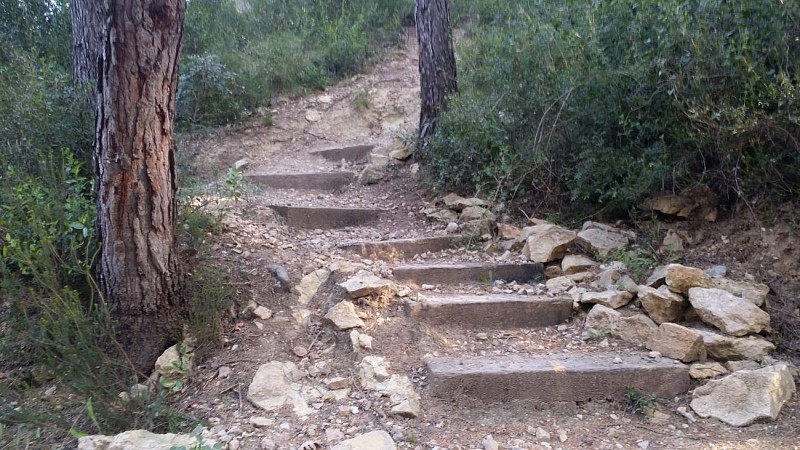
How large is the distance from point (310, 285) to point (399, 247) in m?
0.90

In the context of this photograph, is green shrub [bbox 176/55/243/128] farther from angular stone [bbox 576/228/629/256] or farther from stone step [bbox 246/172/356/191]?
angular stone [bbox 576/228/629/256]

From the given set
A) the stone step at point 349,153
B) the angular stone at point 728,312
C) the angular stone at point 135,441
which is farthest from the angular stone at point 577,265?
the stone step at point 349,153

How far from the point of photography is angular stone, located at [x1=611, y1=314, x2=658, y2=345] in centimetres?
353

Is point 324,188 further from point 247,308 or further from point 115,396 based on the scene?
point 115,396

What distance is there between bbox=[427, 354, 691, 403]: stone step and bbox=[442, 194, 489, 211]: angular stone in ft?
6.44

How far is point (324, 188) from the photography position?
20.4 feet

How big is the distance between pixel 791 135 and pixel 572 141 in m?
1.46

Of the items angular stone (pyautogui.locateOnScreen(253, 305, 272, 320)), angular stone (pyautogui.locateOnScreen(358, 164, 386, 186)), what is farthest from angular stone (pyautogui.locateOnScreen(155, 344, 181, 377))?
angular stone (pyautogui.locateOnScreen(358, 164, 386, 186))

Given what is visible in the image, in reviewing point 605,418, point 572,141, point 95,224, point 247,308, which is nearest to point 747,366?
point 605,418

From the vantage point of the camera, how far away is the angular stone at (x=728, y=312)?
3418 mm

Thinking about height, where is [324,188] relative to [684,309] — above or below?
above

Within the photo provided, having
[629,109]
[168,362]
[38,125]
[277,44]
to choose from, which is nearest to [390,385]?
[168,362]

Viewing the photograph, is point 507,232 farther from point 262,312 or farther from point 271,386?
point 271,386

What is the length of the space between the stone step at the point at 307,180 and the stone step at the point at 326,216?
3.18ft
